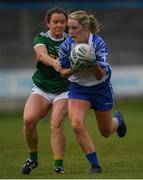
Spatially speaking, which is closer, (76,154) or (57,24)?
(57,24)

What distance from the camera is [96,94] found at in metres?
12.0

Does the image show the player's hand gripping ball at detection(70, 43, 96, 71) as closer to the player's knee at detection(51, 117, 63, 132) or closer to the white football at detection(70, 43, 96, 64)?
the white football at detection(70, 43, 96, 64)

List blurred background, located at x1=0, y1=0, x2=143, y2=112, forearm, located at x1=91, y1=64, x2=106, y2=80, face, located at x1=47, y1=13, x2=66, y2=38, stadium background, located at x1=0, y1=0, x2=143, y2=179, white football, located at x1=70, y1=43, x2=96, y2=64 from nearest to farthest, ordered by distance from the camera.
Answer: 1. white football, located at x1=70, y1=43, x2=96, y2=64
2. forearm, located at x1=91, y1=64, x2=106, y2=80
3. face, located at x1=47, y1=13, x2=66, y2=38
4. stadium background, located at x1=0, y1=0, x2=143, y2=179
5. blurred background, located at x1=0, y1=0, x2=143, y2=112

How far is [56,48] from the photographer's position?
1255 cm

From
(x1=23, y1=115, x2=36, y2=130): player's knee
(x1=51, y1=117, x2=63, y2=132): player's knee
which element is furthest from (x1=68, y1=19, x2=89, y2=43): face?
(x1=23, y1=115, x2=36, y2=130): player's knee

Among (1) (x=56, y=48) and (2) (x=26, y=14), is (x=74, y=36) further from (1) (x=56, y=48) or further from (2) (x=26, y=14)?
(2) (x=26, y=14)

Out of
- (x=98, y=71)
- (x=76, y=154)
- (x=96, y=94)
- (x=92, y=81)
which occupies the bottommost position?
(x=76, y=154)

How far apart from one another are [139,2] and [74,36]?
62.7ft

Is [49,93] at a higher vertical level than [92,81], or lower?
lower

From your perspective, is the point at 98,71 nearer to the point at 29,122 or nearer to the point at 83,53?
the point at 83,53

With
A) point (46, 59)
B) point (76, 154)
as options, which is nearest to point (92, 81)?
point (46, 59)

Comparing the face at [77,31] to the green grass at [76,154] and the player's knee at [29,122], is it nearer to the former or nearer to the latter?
the player's knee at [29,122]

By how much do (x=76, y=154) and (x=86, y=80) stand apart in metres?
3.61

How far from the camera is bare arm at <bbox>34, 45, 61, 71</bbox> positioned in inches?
470
